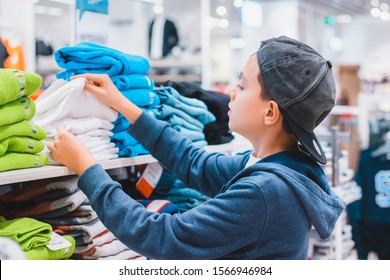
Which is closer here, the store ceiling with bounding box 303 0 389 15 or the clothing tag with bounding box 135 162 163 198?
the clothing tag with bounding box 135 162 163 198

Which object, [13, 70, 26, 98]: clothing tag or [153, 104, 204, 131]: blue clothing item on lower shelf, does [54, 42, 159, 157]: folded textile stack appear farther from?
[13, 70, 26, 98]: clothing tag

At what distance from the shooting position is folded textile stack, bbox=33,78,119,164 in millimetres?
1564

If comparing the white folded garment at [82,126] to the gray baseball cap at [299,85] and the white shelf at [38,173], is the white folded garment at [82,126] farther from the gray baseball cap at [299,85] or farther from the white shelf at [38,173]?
the gray baseball cap at [299,85]

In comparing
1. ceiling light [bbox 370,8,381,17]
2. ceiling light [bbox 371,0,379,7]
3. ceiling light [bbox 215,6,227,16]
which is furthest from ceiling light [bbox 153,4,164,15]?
ceiling light [bbox 370,8,381,17]

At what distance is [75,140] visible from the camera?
150cm

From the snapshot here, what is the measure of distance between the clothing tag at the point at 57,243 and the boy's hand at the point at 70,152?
0.64 feet

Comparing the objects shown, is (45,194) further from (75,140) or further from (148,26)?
(148,26)

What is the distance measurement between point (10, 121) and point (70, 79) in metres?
0.32

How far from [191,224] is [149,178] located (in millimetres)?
774

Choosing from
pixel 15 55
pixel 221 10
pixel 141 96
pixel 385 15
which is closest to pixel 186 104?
pixel 141 96

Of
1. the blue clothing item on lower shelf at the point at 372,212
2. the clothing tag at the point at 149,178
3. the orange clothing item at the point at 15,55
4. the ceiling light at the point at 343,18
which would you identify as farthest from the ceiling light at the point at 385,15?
the clothing tag at the point at 149,178

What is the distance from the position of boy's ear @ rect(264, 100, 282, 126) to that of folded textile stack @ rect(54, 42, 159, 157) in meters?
0.51

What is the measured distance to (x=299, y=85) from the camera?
1396 mm
